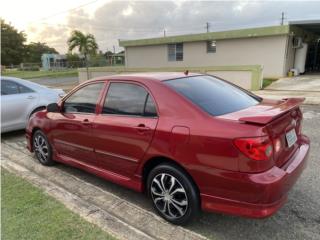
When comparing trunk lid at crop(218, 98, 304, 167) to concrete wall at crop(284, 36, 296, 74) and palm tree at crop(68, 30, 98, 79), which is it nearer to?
concrete wall at crop(284, 36, 296, 74)

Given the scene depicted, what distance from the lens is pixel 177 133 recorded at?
121 inches

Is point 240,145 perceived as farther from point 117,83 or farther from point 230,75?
point 230,75

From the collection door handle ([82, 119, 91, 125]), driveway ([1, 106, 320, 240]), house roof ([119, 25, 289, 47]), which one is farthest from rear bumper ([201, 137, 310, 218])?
house roof ([119, 25, 289, 47])

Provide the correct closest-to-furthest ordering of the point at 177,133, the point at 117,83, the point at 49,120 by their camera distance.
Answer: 1. the point at 177,133
2. the point at 117,83
3. the point at 49,120

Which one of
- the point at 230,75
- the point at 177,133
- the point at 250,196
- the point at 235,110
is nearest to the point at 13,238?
the point at 177,133

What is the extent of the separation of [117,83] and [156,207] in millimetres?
1575

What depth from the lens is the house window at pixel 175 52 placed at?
2288 centimetres

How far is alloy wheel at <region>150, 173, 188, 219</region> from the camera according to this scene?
10.6 ft

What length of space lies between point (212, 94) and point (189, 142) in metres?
0.81

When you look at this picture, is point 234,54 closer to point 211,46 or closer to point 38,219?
point 211,46

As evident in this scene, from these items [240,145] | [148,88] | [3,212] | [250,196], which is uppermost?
[148,88]

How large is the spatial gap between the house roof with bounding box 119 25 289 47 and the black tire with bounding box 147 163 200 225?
16.7 meters

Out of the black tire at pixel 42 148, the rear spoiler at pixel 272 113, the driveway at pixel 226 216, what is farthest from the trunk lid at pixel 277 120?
the black tire at pixel 42 148

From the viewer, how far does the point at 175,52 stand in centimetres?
2311
